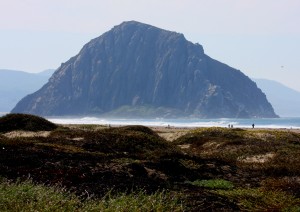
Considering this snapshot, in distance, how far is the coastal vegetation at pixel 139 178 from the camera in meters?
13.8

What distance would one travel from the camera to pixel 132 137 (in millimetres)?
37594

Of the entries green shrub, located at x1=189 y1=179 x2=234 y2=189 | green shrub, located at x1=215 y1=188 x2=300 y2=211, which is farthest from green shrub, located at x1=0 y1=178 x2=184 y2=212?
green shrub, located at x1=189 y1=179 x2=234 y2=189

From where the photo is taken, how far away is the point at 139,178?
1972cm

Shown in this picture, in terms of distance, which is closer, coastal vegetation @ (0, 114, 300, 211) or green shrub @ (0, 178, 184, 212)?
green shrub @ (0, 178, 184, 212)

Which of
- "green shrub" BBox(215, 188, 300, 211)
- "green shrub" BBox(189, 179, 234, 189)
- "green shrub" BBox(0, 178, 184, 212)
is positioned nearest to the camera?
"green shrub" BBox(0, 178, 184, 212)

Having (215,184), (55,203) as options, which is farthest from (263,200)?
(55,203)

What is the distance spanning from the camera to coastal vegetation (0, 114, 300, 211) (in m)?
13.8

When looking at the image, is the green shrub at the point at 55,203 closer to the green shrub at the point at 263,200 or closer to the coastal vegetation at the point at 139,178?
the coastal vegetation at the point at 139,178

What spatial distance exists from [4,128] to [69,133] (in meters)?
9.22

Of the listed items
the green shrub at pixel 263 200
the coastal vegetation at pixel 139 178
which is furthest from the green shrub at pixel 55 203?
the green shrub at pixel 263 200

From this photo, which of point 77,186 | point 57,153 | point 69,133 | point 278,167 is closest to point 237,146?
point 278,167

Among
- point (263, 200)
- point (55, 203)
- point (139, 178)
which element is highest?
point (55, 203)

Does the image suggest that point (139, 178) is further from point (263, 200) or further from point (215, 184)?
point (263, 200)

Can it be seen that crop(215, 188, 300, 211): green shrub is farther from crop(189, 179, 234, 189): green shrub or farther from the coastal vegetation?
crop(189, 179, 234, 189): green shrub
